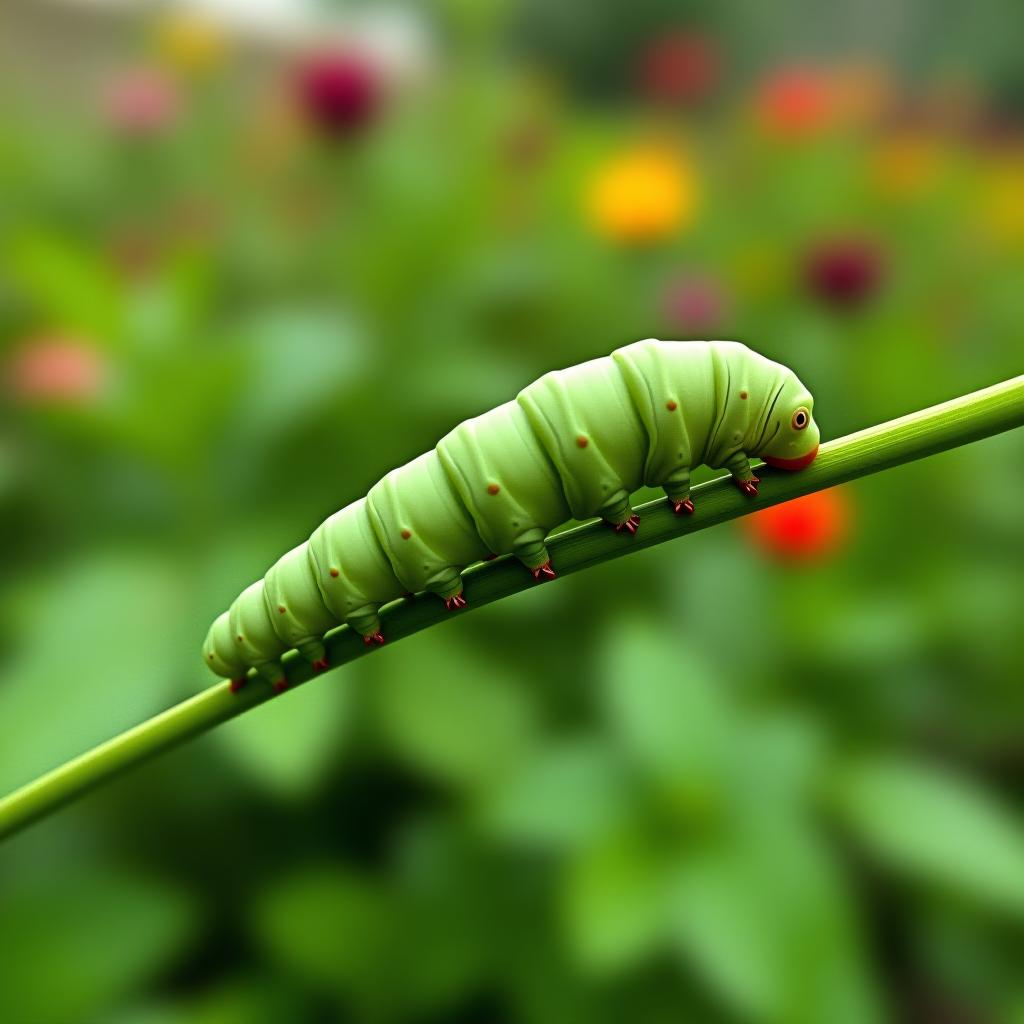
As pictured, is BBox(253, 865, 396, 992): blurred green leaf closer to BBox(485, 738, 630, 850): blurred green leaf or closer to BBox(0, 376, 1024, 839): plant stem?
BBox(485, 738, 630, 850): blurred green leaf

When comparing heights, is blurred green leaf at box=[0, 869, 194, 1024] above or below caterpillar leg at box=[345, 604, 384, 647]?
below

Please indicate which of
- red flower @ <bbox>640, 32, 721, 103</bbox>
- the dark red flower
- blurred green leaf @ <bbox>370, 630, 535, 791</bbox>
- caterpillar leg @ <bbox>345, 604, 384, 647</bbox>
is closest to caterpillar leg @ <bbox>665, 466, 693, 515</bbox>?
caterpillar leg @ <bbox>345, 604, 384, 647</bbox>

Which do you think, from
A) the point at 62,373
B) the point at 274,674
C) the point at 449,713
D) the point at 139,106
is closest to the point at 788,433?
the point at 274,674

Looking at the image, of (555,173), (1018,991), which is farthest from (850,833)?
(555,173)

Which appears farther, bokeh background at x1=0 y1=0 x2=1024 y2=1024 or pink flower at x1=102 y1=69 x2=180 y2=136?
pink flower at x1=102 y1=69 x2=180 y2=136

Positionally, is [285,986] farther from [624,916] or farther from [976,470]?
[976,470]

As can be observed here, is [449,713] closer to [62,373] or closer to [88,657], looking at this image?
[88,657]
